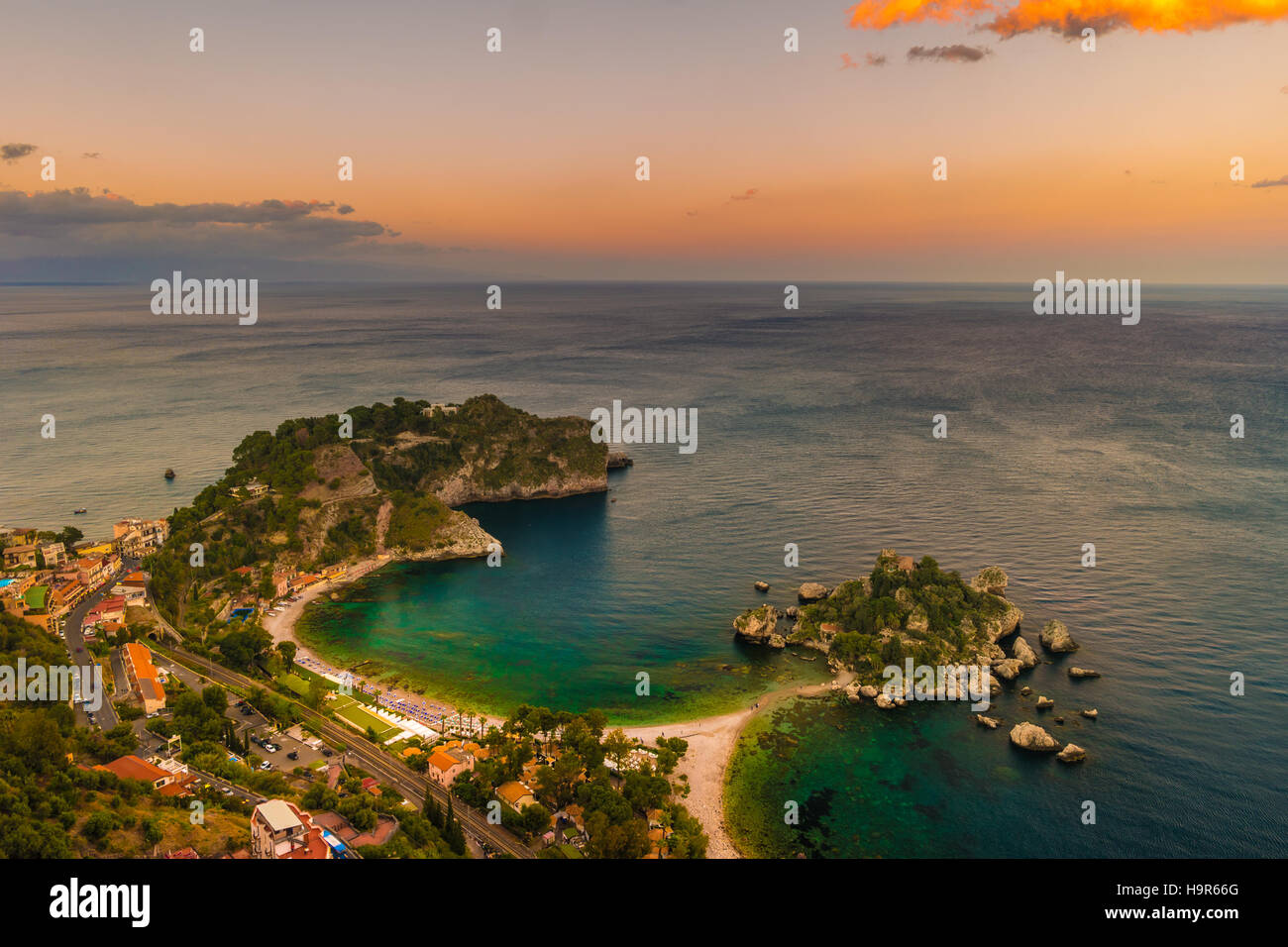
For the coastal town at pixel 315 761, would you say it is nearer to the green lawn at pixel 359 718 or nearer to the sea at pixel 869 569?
the green lawn at pixel 359 718

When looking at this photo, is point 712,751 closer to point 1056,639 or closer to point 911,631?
point 911,631

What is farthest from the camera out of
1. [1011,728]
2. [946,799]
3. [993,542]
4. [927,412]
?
[927,412]

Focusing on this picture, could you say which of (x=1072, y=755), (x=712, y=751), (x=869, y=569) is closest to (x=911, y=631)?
(x=869, y=569)

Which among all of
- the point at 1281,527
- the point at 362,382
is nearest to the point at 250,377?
the point at 362,382

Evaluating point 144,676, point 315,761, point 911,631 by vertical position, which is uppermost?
point 911,631

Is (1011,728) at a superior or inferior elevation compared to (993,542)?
inferior
